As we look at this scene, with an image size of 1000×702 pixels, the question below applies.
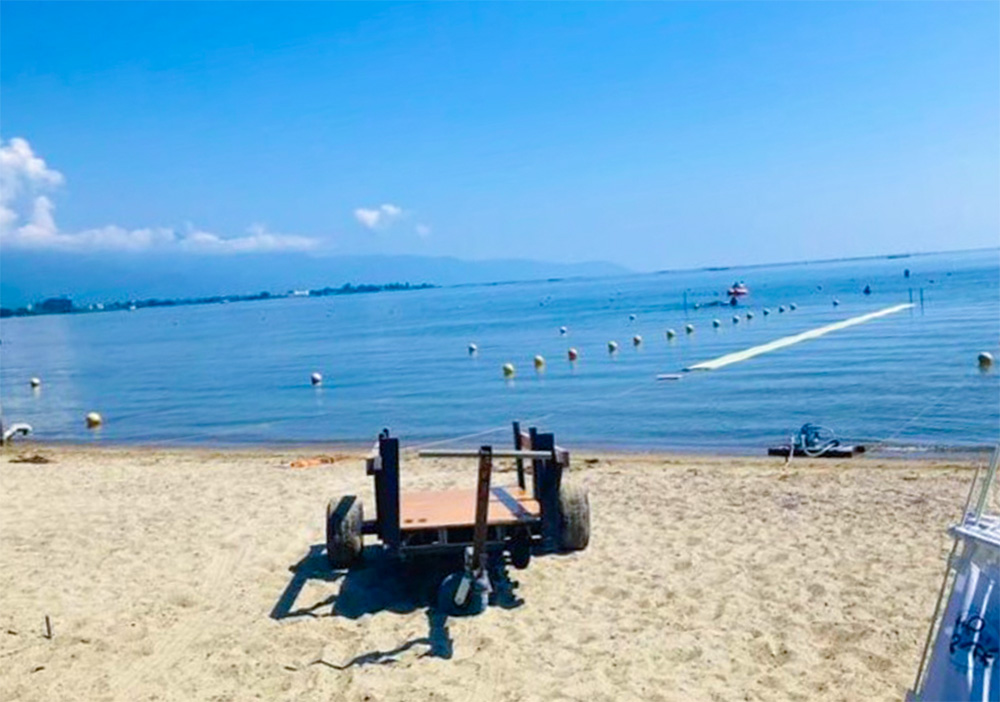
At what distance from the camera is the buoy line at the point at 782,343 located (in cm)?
4031

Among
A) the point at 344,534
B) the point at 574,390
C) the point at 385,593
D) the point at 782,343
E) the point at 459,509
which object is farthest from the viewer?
the point at 782,343

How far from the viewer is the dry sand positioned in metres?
6.77

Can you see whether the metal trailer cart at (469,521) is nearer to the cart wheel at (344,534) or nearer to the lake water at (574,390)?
the cart wheel at (344,534)

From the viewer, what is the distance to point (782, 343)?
48531 millimetres

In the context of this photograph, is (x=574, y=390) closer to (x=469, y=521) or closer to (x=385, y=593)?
(x=385, y=593)

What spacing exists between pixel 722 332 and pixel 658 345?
9678 mm

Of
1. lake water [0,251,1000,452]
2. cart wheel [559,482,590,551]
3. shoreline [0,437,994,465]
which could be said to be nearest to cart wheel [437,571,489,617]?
cart wheel [559,482,590,551]

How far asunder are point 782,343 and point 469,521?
141ft

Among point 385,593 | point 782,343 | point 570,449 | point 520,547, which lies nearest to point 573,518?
point 520,547

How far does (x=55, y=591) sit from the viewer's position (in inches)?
353

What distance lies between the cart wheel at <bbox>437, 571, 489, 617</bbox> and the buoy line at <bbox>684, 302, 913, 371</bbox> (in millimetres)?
31493

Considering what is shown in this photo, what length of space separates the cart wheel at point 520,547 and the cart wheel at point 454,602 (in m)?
0.61

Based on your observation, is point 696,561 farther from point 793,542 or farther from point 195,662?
point 195,662

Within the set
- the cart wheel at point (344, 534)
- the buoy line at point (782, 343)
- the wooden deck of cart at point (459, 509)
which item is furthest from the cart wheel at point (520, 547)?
the buoy line at point (782, 343)
